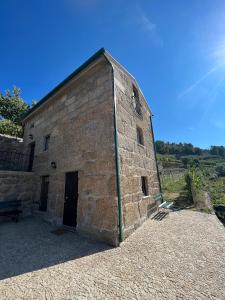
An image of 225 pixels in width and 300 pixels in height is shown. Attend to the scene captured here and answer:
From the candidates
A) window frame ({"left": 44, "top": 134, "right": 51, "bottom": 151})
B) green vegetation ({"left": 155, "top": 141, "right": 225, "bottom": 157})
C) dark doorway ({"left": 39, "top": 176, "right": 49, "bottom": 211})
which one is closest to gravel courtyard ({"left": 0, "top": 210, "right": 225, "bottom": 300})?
dark doorway ({"left": 39, "top": 176, "right": 49, "bottom": 211})

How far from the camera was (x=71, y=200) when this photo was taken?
5648 mm

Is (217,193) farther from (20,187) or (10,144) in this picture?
(10,144)

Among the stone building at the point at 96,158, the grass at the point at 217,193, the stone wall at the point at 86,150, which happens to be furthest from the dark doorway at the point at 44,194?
the grass at the point at 217,193

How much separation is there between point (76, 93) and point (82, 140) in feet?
8.04

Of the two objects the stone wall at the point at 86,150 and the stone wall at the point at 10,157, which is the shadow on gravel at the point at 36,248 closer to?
the stone wall at the point at 86,150

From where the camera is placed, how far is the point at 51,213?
6.39 m

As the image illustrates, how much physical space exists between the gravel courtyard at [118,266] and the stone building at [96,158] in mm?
686

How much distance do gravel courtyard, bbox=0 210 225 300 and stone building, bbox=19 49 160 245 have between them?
69 cm

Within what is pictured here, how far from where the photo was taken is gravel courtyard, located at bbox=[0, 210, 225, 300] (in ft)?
7.74

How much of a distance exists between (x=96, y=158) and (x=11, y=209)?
5314 mm

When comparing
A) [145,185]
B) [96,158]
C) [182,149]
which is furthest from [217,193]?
[182,149]

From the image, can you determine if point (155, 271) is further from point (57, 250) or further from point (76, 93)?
point (76, 93)

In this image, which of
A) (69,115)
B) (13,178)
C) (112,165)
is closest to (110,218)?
(112,165)

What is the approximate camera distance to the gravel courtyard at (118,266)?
2.36m
